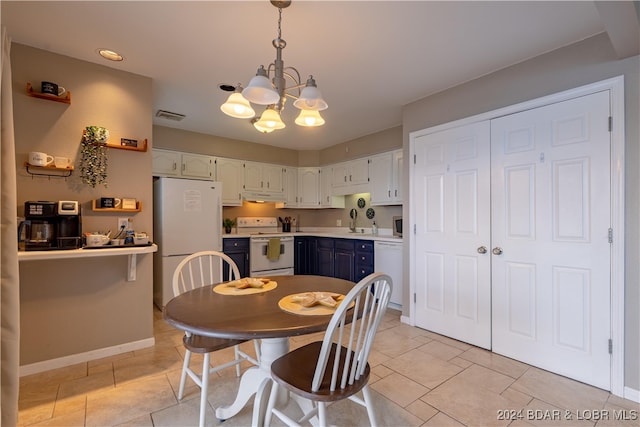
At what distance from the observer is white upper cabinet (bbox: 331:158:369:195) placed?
4579 millimetres

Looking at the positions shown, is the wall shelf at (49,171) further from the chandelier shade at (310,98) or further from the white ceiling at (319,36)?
the chandelier shade at (310,98)

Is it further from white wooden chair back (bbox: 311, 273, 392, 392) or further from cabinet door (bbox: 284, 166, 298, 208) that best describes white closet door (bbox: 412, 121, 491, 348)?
cabinet door (bbox: 284, 166, 298, 208)

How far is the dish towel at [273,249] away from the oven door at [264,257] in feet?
0.11

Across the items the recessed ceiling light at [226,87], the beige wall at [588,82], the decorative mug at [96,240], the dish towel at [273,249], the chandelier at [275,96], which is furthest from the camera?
the dish towel at [273,249]

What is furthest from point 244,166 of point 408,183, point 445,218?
point 445,218

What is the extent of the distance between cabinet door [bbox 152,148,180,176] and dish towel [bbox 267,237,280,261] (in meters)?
1.67

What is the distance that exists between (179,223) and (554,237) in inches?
144

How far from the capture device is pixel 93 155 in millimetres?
2387

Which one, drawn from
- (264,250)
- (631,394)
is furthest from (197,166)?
(631,394)

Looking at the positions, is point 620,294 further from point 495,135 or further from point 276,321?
point 276,321

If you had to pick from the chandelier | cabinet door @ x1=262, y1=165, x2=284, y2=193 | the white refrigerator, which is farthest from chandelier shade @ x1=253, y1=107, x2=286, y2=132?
cabinet door @ x1=262, y1=165, x2=284, y2=193

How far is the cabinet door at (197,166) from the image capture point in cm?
425

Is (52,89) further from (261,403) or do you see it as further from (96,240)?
(261,403)

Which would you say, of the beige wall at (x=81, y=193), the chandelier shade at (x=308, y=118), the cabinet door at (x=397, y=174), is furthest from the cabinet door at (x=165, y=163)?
the cabinet door at (x=397, y=174)
